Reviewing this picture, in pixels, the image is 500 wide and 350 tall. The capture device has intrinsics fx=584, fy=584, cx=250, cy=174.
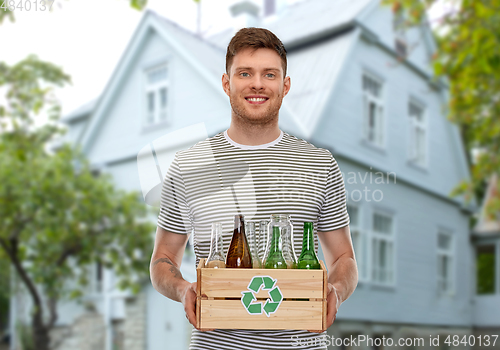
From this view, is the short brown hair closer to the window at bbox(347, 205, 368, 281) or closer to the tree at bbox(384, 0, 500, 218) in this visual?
the tree at bbox(384, 0, 500, 218)

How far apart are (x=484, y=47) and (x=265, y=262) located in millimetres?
5731

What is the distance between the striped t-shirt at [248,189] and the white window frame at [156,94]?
7.10 metres

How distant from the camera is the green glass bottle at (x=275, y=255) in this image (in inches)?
56.1

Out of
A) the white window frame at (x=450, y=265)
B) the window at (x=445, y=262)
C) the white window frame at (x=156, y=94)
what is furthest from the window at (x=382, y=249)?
the white window frame at (x=156, y=94)

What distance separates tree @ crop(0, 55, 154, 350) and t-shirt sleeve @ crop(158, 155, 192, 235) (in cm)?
675

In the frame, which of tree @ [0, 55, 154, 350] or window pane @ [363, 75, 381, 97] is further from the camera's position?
window pane @ [363, 75, 381, 97]

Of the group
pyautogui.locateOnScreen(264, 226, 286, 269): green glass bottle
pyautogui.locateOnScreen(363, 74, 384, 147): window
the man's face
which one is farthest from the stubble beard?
pyautogui.locateOnScreen(363, 74, 384, 147): window

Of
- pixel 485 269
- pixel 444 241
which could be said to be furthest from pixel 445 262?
pixel 485 269

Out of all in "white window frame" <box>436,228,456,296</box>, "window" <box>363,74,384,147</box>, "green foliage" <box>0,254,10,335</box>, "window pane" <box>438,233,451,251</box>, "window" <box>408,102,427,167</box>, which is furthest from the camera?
"green foliage" <box>0,254,10,335</box>

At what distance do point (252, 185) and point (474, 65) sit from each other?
6844 mm

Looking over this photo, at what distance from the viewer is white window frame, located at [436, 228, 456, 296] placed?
1053 centimetres

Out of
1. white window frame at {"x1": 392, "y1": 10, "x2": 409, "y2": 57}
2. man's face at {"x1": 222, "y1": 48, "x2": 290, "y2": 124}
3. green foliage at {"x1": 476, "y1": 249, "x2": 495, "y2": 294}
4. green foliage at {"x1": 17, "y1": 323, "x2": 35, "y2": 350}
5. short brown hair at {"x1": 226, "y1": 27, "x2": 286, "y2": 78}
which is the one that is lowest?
green foliage at {"x1": 17, "y1": 323, "x2": 35, "y2": 350}

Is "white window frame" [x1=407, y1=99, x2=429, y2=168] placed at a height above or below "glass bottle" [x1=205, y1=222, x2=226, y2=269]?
above

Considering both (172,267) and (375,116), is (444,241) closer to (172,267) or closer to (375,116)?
(375,116)
